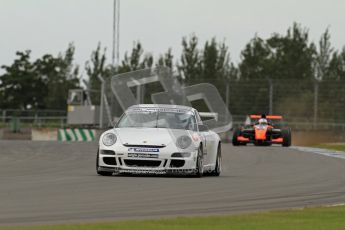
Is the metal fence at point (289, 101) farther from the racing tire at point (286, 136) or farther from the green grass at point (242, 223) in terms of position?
the green grass at point (242, 223)

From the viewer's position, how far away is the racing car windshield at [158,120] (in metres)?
17.3

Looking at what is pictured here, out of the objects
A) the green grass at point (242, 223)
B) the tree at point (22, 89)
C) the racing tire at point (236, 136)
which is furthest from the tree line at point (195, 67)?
the green grass at point (242, 223)

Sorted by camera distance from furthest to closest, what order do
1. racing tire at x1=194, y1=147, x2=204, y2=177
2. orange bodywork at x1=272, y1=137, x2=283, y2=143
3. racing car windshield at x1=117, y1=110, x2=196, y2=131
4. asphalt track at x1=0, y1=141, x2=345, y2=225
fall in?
orange bodywork at x1=272, y1=137, x2=283, y2=143, racing car windshield at x1=117, y1=110, x2=196, y2=131, racing tire at x1=194, y1=147, x2=204, y2=177, asphalt track at x1=0, y1=141, x2=345, y2=225

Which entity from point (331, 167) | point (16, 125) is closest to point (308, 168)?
point (331, 167)

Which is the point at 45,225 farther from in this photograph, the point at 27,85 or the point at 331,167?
the point at 27,85

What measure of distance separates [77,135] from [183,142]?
90.0 ft

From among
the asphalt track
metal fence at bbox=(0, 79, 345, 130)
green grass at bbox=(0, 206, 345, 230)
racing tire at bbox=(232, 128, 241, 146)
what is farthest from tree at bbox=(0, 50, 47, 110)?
green grass at bbox=(0, 206, 345, 230)

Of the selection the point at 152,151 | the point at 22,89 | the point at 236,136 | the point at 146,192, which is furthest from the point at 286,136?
the point at 22,89

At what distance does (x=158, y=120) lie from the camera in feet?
57.2

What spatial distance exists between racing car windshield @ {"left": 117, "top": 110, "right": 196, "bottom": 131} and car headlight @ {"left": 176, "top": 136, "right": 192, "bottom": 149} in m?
0.68

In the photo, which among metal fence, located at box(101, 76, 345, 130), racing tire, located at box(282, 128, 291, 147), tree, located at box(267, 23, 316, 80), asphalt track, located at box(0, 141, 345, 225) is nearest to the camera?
asphalt track, located at box(0, 141, 345, 225)

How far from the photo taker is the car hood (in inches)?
642

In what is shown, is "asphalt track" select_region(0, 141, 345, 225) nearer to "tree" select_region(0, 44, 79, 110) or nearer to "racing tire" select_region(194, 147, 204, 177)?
"racing tire" select_region(194, 147, 204, 177)

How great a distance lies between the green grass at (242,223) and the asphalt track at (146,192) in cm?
57
